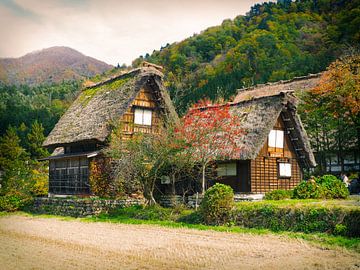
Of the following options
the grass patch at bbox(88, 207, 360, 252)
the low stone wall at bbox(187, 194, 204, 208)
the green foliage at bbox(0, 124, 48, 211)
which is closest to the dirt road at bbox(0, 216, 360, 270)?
the grass patch at bbox(88, 207, 360, 252)

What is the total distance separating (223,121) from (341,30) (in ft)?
113

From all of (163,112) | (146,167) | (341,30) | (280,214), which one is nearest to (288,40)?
(341,30)

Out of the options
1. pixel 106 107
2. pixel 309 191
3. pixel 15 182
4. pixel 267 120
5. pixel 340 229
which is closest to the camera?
pixel 340 229

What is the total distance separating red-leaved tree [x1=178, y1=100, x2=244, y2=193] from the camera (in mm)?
20938

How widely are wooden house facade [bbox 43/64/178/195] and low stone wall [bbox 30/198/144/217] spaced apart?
5.71 ft

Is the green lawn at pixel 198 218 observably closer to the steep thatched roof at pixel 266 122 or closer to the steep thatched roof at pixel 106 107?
the steep thatched roof at pixel 266 122

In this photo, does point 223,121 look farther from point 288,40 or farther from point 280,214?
point 288,40

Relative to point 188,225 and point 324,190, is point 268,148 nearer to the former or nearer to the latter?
point 324,190

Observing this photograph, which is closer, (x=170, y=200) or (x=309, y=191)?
(x=309, y=191)

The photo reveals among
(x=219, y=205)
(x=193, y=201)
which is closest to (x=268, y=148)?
(x=193, y=201)

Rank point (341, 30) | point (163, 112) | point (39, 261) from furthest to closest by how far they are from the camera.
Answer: point (341, 30)
point (163, 112)
point (39, 261)

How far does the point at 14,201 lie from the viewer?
89.2 feet

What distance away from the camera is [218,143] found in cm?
2214

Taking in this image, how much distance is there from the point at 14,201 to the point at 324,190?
19.7 metres
